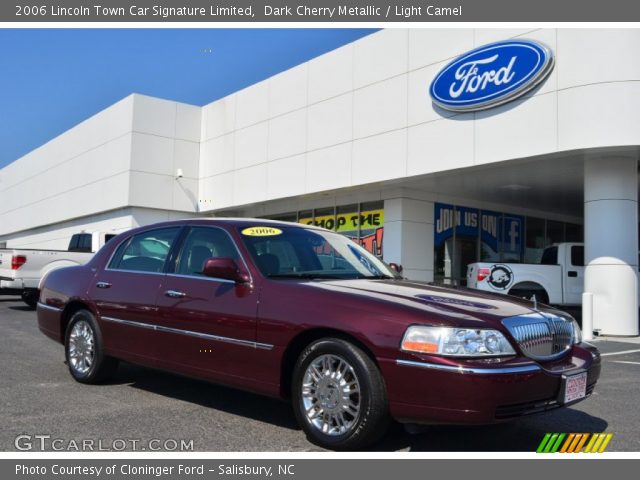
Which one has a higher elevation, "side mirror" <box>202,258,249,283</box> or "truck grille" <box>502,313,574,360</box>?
"side mirror" <box>202,258,249,283</box>

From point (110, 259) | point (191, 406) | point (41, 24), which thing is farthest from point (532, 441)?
point (41, 24)

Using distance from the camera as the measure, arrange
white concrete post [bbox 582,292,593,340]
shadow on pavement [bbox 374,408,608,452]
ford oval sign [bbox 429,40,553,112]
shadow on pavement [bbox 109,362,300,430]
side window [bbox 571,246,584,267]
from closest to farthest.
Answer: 1. shadow on pavement [bbox 374,408,608,452]
2. shadow on pavement [bbox 109,362,300,430]
3. white concrete post [bbox 582,292,593,340]
4. ford oval sign [bbox 429,40,553,112]
5. side window [bbox 571,246,584,267]

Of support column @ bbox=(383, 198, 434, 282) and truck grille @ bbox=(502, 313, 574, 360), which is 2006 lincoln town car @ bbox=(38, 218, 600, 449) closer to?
truck grille @ bbox=(502, 313, 574, 360)

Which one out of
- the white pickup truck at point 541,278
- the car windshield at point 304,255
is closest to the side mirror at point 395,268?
the car windshield at point 304,255

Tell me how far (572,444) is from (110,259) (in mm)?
4490

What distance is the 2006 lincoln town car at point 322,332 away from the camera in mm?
3633

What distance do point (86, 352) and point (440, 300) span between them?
375cm

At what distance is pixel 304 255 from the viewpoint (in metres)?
5.05

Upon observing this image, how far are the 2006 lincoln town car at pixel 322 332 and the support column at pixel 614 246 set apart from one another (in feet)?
29.0

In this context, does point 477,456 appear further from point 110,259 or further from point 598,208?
point 598,208

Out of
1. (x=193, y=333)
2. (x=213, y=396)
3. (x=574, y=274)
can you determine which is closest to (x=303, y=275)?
(x=193, y=333)

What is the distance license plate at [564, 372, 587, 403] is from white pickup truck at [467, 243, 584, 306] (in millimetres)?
10560

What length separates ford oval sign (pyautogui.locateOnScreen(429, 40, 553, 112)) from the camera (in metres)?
12.9

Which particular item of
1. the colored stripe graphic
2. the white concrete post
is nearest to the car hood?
the colored stripe graphic
